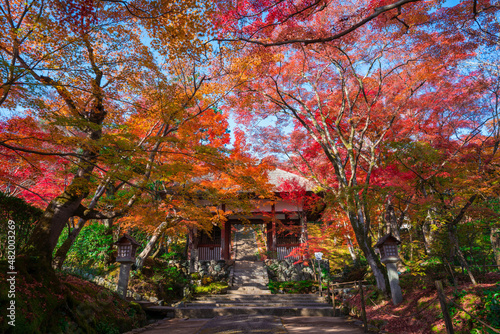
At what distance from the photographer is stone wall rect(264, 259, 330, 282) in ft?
47.2

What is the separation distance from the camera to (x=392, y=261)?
25.2 ft

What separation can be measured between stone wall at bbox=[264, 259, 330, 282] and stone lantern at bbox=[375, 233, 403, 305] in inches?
283

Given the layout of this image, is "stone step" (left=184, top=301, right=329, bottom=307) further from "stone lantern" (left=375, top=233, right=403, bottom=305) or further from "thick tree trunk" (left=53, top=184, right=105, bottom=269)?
"thick tree trunk" (left=53, top=184, right=105, bottom=269)

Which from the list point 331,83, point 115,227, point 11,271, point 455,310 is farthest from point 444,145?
point 115,227

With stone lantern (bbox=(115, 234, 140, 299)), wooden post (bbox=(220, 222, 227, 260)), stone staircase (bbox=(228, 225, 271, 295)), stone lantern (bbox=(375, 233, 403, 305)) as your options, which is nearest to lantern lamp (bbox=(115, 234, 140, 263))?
stone lantern (bbox=(115, 234, 140, 299))

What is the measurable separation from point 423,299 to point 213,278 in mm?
10035

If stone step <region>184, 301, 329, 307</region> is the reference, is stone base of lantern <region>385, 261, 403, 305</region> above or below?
above

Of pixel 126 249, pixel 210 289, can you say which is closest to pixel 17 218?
pixel 126 249

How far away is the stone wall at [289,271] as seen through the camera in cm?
Answer: 1439

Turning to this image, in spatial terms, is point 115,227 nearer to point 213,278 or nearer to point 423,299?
point 213,278

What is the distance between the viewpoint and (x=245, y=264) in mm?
15312

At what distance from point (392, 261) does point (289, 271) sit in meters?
7.76

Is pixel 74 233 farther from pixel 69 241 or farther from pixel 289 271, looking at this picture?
pixel 289 271

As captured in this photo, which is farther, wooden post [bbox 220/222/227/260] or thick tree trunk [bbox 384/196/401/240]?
wooden post [bbox 220/222/227/260]
